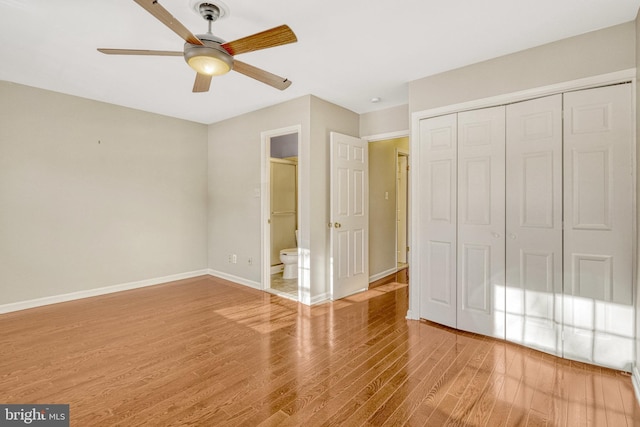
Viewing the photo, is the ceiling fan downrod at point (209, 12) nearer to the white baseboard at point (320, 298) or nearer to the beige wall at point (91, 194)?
the beige wall at point (91, 194)

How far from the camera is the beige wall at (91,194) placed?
3.46 meters

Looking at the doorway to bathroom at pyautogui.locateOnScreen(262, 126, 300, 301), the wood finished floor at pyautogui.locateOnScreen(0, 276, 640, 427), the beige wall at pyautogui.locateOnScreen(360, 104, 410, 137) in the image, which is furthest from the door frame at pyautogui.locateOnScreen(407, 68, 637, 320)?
the doorway to bathroom at pyautogui.locateOnScreen(262, 126, 300, 301)

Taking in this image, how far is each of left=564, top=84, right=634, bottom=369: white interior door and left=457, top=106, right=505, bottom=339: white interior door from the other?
0.46 meters

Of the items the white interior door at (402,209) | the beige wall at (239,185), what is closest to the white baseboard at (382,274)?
the white interior door at (402,209)

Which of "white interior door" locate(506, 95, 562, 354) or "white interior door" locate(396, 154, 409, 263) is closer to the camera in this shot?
"white interior door" locate(506, 95, 562, 354)

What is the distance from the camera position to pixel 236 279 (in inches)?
186

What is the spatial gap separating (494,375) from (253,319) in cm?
222

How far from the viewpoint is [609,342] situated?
2264 millimetres

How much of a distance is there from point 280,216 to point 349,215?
1735mm

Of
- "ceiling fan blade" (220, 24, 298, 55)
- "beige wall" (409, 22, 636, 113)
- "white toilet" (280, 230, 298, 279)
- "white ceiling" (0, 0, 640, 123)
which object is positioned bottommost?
"white toilet" (280, 230, 298, 279)

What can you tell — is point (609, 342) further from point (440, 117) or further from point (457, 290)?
point (440, 117)

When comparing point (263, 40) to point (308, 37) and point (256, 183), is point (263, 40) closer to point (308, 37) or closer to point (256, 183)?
point (308, 37)

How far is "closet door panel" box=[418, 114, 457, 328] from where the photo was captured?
3.00 meters

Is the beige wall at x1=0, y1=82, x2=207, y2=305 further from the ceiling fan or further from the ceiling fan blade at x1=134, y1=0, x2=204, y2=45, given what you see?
the ceiling fan blade at x1=134, y1=0, x2=204, y2=45
